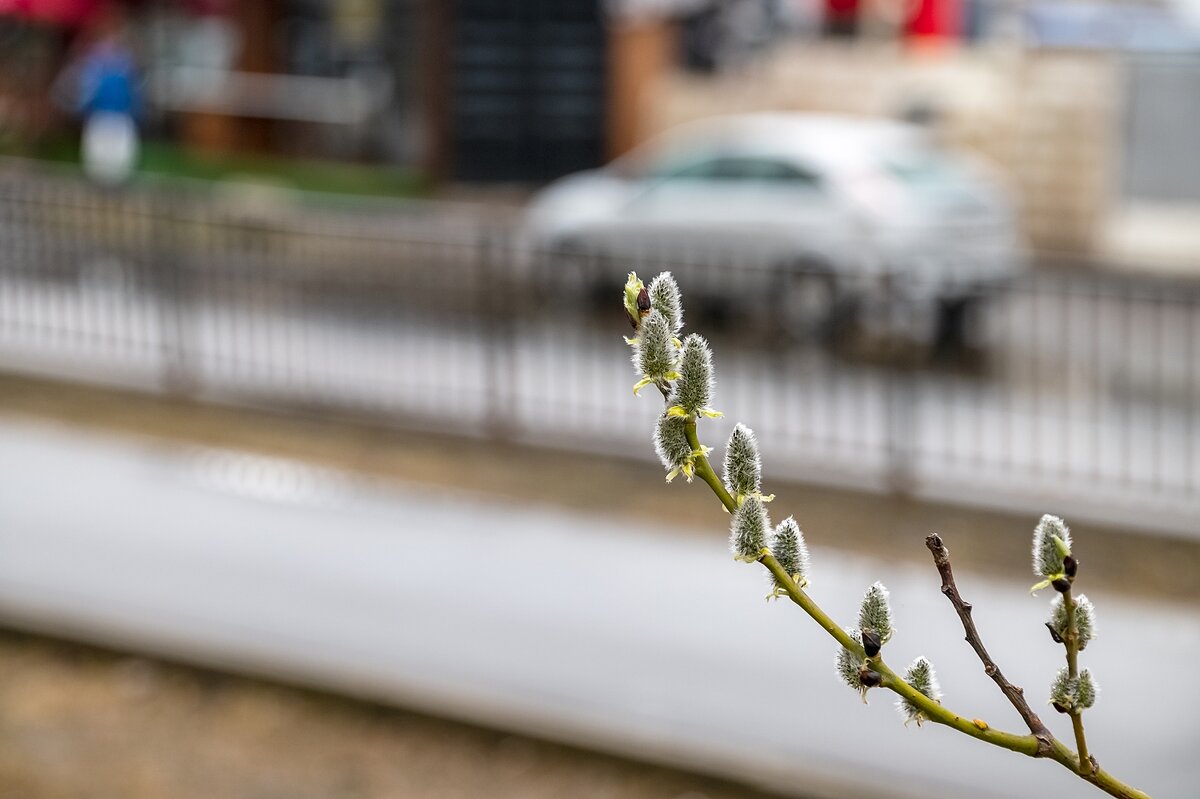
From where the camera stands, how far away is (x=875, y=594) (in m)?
1.21

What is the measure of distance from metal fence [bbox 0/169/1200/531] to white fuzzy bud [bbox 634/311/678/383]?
7.56 meters

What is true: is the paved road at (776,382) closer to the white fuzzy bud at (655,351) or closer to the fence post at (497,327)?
the fence post at (497,327)

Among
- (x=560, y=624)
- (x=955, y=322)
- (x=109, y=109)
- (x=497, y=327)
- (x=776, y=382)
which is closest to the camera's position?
(x=560, y=624)

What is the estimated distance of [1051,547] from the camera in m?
1.17

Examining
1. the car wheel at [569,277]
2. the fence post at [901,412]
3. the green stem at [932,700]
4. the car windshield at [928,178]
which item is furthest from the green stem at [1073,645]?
the car windshield at [928,178]

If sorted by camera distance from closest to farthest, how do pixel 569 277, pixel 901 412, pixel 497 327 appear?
pixel 901 412, pixel 569 277, pixel 497 327

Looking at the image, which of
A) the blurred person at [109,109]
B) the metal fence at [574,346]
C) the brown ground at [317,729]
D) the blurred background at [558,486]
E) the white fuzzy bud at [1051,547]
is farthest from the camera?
the blurred person at [109,109]

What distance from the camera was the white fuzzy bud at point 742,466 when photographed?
121 cm

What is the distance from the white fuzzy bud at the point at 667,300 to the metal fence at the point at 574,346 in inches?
298

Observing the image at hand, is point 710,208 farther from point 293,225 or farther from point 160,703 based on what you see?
point 160,703

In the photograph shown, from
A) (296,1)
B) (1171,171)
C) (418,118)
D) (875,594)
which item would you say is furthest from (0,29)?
(875,594)

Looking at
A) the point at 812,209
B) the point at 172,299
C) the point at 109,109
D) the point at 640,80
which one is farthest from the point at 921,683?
the point at 640,80

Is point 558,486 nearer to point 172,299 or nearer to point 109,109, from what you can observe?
point 172,299

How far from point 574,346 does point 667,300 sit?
9.72 metres
